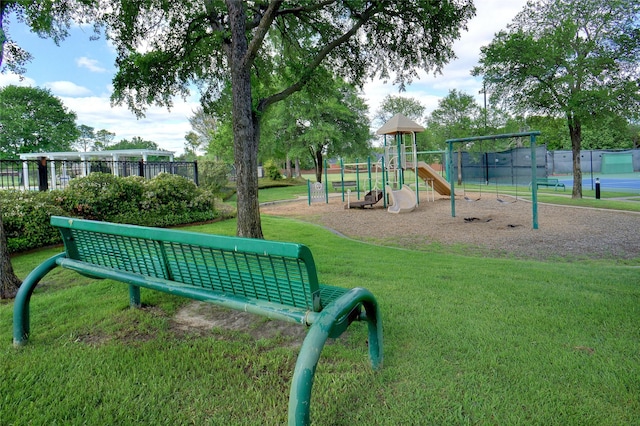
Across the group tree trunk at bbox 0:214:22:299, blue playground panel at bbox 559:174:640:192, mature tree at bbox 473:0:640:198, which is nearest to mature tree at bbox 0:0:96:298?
tree trunk at bbox 0:214:22:299

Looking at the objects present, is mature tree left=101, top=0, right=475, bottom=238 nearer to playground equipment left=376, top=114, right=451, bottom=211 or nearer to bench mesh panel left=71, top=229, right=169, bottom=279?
bench mesh panel left=71, top=229, right=169, bottom=279

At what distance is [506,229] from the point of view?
1051 centimetres

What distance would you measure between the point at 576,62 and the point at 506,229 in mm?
8575

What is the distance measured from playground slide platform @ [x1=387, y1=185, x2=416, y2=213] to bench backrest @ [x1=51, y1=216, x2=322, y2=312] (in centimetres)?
1280

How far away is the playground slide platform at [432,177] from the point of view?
18527 mm

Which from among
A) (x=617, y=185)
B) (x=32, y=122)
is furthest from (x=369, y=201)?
(x=32, y=122)

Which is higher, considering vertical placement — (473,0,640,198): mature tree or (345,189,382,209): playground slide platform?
(473,0,640,198): mature tree

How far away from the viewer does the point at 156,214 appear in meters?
10.2

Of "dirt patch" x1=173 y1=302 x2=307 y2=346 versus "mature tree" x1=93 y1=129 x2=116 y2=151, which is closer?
"dirt patch" x1=173 y1=302 x2=307 y2=346

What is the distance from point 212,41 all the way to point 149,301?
6.23 meters

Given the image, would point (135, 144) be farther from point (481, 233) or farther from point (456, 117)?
point (481, 233)

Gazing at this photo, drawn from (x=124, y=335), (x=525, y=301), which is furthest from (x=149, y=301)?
(x=525, y=301)

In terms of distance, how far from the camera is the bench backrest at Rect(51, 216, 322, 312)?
1.98 metres

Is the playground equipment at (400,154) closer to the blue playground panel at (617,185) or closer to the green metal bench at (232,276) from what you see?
the blue playground panel at (617,185)
